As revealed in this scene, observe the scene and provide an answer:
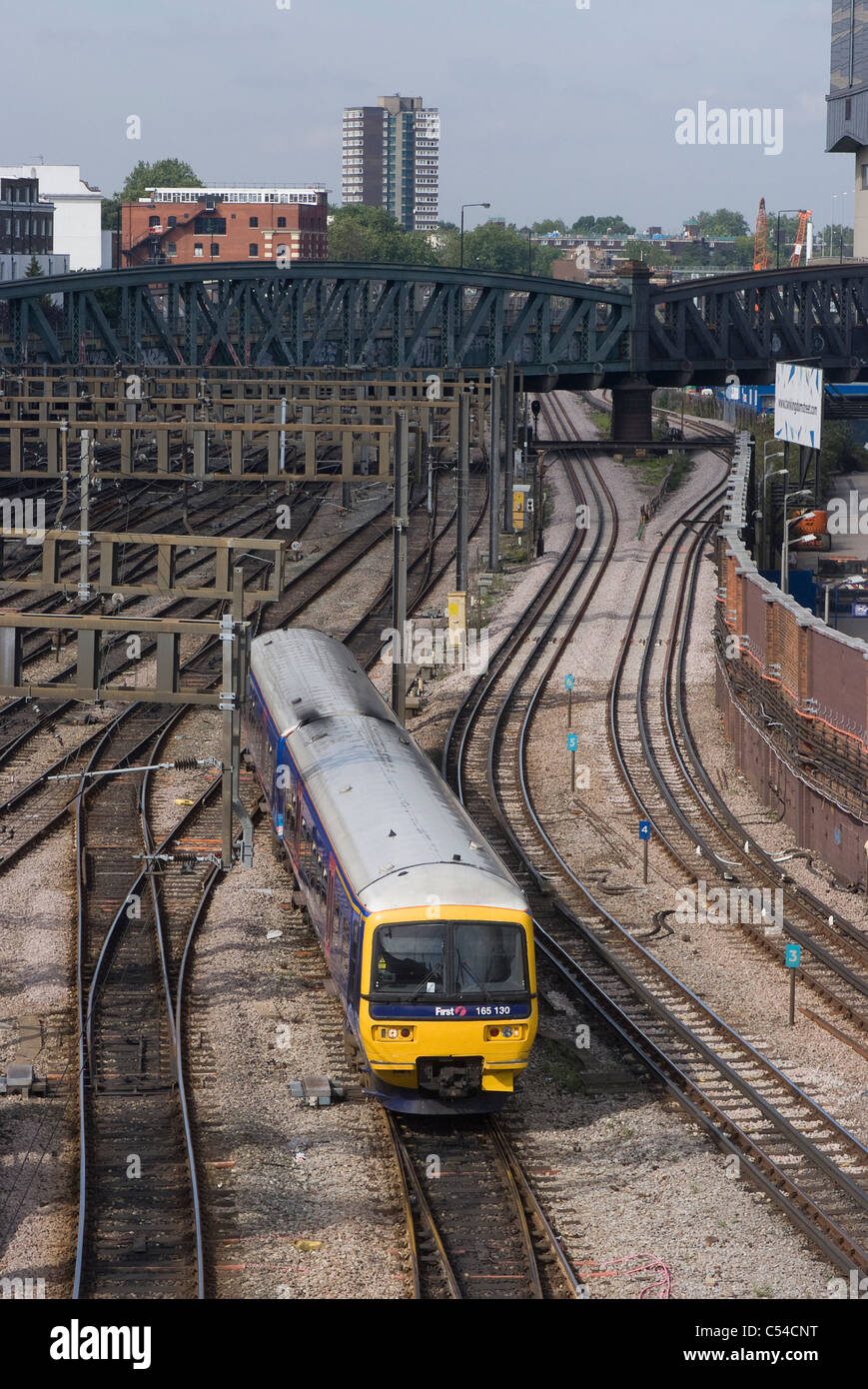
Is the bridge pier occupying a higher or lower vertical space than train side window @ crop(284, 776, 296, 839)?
higher

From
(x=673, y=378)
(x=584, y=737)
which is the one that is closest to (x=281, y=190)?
(x=673, y=378)

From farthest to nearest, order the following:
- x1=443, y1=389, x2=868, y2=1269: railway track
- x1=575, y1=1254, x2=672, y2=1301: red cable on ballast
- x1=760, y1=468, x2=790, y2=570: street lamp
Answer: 1. x1=760, y1=468, x2=790, y2=570: street lamp
2. x1=443, y1=389, x2=868, y2=1269: railway track
3. x1=575, y1=1254, x2=672, y2=1301: red cable on ballast

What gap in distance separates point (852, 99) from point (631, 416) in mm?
37145

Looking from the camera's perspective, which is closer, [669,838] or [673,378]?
[669,838]

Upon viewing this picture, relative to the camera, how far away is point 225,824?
1783cm

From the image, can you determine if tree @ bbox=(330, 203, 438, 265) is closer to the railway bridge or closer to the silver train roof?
the railway bridge

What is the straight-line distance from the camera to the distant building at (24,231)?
320 feet

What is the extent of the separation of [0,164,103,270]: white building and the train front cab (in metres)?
118

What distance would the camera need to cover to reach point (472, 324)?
6334 cm

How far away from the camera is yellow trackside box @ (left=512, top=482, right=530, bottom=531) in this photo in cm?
5047

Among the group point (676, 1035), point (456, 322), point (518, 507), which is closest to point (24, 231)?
point (456, 322)

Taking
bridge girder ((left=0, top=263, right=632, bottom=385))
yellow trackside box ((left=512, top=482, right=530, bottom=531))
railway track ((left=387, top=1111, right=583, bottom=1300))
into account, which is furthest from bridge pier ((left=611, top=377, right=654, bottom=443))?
railway track ((left=387, top=1111, right=583, bottom=1300))
